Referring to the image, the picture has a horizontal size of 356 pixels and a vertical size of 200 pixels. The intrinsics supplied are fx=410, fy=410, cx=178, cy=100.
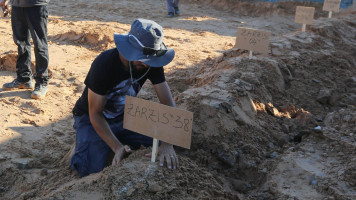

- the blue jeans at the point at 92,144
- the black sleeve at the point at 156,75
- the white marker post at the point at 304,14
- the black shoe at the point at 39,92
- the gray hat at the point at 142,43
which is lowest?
the black shoe at the point at 39,92

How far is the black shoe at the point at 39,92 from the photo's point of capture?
4.42 meters

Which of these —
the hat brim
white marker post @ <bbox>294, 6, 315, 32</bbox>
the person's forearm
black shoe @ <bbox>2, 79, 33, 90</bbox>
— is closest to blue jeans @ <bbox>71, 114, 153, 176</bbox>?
the person's forearm

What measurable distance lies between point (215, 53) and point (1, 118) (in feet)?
11.8

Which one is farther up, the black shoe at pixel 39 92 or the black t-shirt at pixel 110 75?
the black t-shirt at pixel 110 75

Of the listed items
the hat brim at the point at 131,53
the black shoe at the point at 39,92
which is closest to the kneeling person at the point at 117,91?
the hat brim at the point at 131,53

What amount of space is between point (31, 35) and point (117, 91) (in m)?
1.91

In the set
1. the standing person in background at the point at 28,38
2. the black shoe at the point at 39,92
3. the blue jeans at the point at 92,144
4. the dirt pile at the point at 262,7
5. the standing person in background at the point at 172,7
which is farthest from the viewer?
the dirt pile at the point at 262,7

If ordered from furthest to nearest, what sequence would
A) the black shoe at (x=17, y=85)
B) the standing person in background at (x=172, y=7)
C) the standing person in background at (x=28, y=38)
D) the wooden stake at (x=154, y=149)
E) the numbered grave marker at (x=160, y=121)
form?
the standing person in background at (x=172, y=7) < the black shoe at (x=17, y=85) < the standing person in background at (x=28, y=38) < the wooden stake at (x=154, y=149) < the numbered grave marker at (x=160, y=121)

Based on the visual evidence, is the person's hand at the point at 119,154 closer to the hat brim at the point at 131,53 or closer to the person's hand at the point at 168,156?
the person's hand at the point at 168,156

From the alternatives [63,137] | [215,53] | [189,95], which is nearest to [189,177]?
[189,95]

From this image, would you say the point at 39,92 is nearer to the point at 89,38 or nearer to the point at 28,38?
the point at 28,38

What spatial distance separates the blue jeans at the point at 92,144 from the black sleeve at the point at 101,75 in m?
0.44

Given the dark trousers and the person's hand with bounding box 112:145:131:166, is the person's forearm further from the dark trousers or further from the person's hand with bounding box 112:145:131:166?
the dark trousers

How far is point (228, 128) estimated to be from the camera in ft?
10.4
